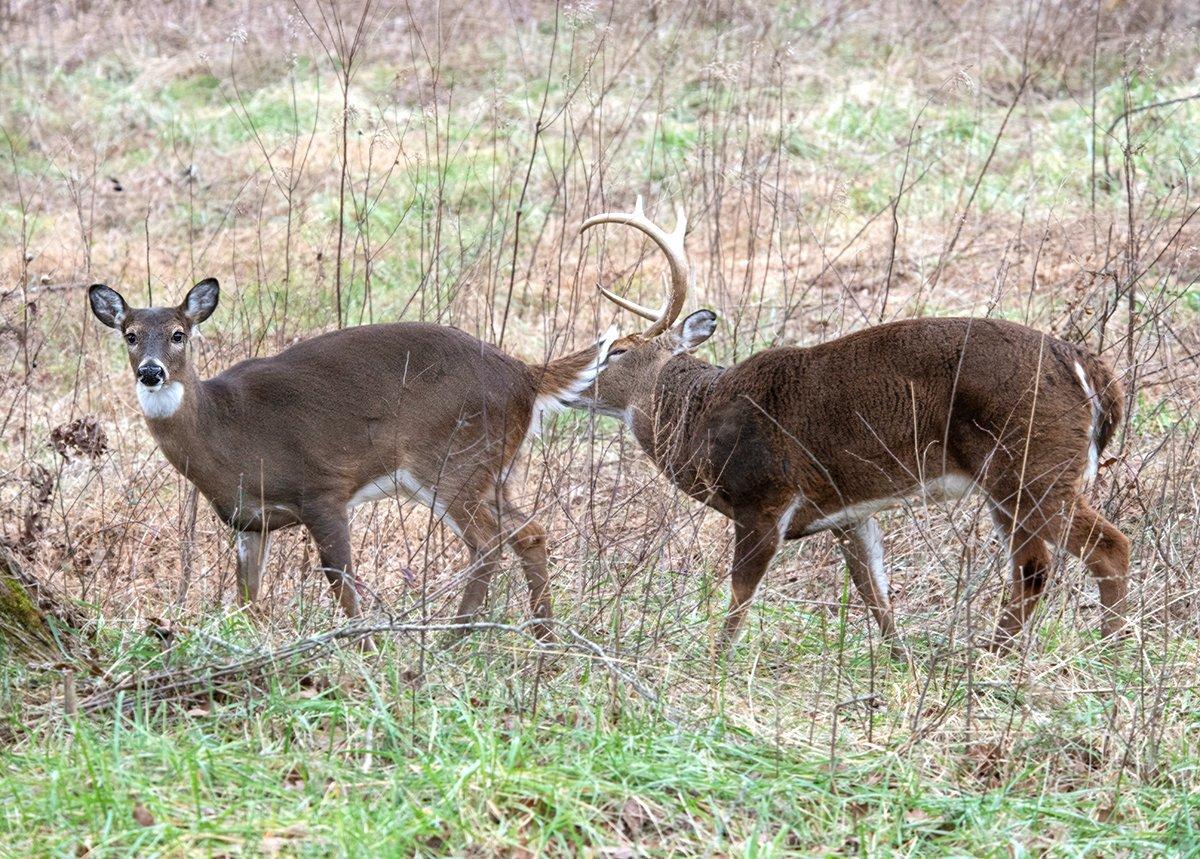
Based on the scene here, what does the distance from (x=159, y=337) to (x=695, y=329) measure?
256 centimetres

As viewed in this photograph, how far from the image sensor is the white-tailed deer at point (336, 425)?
19.6 feet

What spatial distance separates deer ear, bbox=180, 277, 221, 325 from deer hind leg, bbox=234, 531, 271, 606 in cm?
86

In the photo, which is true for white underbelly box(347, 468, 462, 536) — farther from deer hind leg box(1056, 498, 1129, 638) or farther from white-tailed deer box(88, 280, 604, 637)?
deer hind leg box(1056, 498, 1129, 638)

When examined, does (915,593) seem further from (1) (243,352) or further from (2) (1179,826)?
(1) (243,352)

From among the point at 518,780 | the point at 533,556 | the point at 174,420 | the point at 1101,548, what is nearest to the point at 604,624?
the point at 533,556

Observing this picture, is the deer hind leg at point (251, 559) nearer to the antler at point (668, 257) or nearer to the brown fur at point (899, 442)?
the brown fur at point (899, 442)

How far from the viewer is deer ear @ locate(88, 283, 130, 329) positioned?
5980mm

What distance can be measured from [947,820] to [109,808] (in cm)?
205

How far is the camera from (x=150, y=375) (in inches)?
227

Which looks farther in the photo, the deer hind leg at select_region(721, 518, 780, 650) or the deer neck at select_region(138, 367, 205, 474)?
the deer hind leg at select_region(721, 518, 780, 650)

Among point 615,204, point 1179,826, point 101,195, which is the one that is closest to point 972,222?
point 615,204

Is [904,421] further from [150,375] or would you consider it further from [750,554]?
[150,375]

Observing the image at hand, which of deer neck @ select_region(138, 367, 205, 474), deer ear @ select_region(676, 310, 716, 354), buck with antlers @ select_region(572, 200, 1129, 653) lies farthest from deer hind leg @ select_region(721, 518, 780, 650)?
deer neck @ select_region(138, 367, 205, 474)

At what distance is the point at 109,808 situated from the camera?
3.64m
